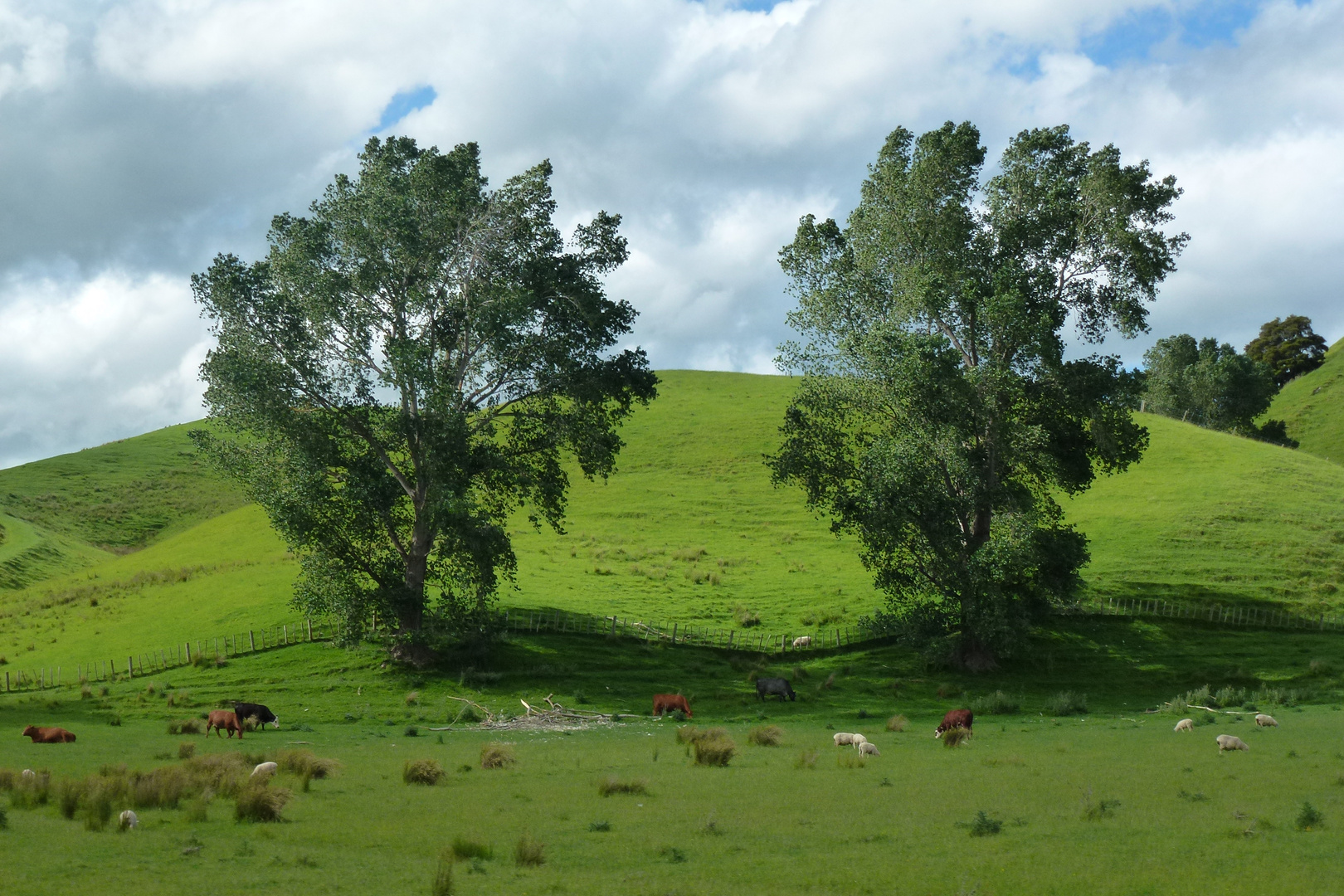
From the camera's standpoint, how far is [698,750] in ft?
77.9

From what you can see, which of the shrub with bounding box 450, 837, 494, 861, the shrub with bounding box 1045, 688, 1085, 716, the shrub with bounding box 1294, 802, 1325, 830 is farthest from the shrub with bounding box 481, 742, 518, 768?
the shrub with bounding box 1045, 688, 1085, 716

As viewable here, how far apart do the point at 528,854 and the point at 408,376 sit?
27431mm

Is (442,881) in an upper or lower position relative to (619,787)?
upper

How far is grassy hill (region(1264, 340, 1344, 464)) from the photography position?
135m

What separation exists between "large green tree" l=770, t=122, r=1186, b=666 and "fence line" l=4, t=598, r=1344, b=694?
5733 mm

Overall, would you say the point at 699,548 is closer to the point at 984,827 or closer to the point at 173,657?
the point at 173,657

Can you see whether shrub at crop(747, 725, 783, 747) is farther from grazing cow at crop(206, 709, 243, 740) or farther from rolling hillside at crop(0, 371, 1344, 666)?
rolling hillside at crop(0, 371, 1344, 666)

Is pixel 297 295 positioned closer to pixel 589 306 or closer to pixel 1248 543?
pixel 589 306

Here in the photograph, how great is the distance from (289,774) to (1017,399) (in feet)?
109

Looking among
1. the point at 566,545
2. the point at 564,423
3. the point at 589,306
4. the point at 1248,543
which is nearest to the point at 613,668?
the point at 564,423

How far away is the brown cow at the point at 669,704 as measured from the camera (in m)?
34.5

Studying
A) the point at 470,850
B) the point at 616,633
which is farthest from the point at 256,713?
the point at 470,850

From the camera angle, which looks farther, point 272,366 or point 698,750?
point 272,366

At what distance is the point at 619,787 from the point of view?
19.4 m
